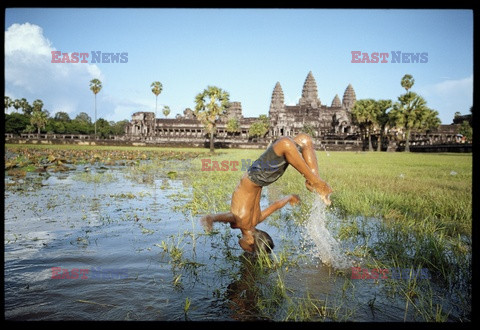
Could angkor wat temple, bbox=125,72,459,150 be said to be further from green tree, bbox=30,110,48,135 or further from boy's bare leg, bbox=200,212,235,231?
boy's bare leg, bbox=200,212,235,231

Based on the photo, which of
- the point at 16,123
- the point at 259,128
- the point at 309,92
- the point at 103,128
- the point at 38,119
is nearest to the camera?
the point at 38,119

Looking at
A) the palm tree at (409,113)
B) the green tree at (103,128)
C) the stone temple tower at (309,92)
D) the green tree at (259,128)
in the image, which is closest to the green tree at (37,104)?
the green tree at (103,128)

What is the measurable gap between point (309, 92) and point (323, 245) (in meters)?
72.6

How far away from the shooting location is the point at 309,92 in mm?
72312

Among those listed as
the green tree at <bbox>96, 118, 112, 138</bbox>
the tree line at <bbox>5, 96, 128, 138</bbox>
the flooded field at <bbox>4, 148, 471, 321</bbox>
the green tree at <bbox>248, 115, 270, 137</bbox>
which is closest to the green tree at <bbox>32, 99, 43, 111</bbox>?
the tree line at <bbox>5, 96, 128, 138</bbox>

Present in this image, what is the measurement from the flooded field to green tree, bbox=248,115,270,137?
172ft

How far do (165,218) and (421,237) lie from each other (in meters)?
3.09

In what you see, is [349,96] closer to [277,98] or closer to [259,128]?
[277,98]

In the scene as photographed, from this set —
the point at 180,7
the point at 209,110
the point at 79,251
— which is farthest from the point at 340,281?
the point at 209,110

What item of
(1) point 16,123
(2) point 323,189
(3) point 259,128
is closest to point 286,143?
(2) point 323,189

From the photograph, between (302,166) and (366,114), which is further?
(366,114)
